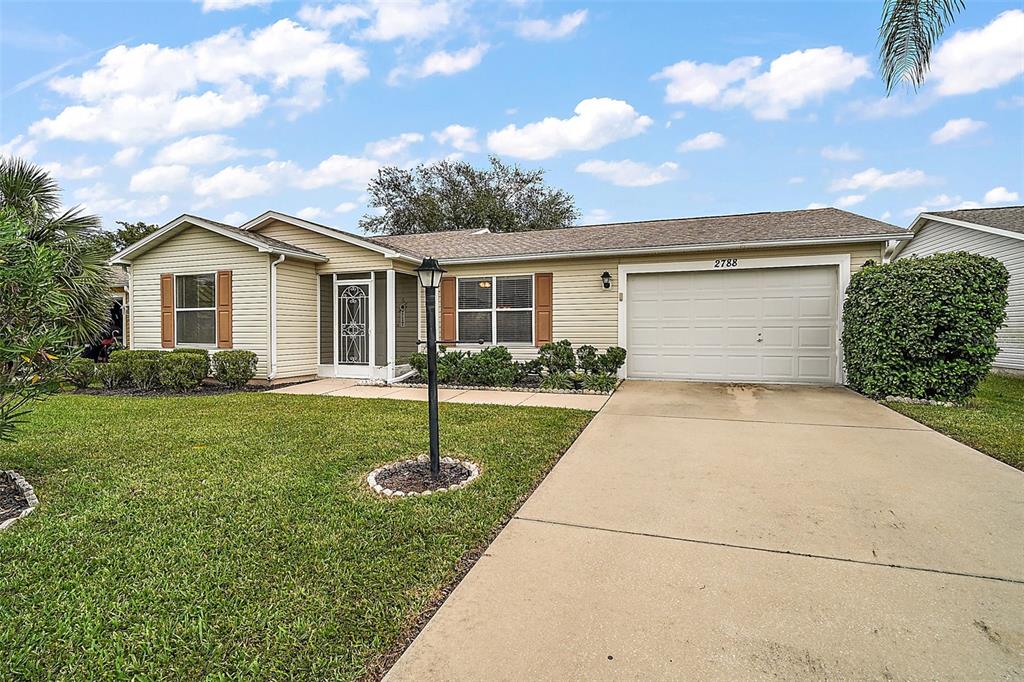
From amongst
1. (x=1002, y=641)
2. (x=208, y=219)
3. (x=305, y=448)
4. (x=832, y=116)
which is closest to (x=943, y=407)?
(x=1002, y=641)

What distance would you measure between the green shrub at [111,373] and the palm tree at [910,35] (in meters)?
12.1

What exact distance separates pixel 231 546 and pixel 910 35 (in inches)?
283

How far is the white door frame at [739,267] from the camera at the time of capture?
8695 mm

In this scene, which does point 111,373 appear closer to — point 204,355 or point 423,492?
point 204,355

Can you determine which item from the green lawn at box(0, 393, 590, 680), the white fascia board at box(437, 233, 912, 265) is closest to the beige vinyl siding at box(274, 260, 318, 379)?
the white fascia board at box(437, 233, 912, 265)

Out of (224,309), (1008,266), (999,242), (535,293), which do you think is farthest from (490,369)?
(999,242)

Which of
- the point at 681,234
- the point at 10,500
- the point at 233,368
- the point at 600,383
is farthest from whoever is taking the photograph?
the point at 681,234

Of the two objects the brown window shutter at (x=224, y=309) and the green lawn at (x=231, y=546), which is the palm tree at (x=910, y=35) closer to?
the green lawn at (x=231, y=546)

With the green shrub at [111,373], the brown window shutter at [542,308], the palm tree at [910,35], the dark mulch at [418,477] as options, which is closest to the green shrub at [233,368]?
the green shrub at [111,373]

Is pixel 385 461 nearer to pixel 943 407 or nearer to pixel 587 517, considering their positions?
pixel 587 517

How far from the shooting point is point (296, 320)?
10234mm

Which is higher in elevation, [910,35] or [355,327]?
[910,35]

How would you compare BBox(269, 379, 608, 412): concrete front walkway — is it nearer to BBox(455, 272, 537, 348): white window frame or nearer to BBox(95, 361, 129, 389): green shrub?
BBox(455, 272, 537, 348): white window frame

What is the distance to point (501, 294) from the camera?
1044 cm
